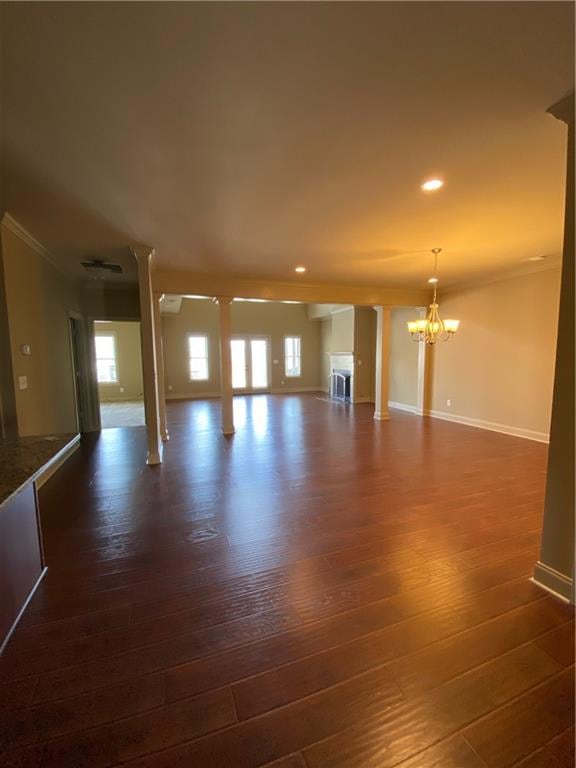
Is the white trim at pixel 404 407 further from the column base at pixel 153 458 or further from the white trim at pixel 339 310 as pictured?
the column base at pixel 153 458

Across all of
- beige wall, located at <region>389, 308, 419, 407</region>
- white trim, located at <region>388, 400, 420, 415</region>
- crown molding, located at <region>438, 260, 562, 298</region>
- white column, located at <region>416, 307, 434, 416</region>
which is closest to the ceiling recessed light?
crown molding, located at <region>438, 260, 562, 298</region>

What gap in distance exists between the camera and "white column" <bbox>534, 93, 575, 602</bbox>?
1.67 metres

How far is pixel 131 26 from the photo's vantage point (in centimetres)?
128

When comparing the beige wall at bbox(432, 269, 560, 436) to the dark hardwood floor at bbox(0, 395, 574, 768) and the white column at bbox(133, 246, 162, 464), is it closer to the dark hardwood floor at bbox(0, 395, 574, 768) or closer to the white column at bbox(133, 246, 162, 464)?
the dark hardwood floor at bbox(0, 395, 574, 768)

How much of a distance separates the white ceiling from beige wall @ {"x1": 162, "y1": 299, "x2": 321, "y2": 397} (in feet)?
22.4

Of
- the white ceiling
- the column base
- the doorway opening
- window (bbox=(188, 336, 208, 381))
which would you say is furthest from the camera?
window (bbox=(188, 336, 208, 381))

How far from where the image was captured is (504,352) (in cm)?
545

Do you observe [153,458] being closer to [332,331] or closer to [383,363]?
[383,363]

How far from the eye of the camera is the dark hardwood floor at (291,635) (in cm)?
117

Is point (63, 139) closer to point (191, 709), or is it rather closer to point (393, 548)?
point (191, 709)

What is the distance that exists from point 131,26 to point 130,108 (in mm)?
474

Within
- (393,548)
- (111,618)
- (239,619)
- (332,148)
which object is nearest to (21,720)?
(111,618)

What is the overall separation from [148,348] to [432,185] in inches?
135

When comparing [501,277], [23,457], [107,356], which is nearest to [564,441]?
[23,457]
